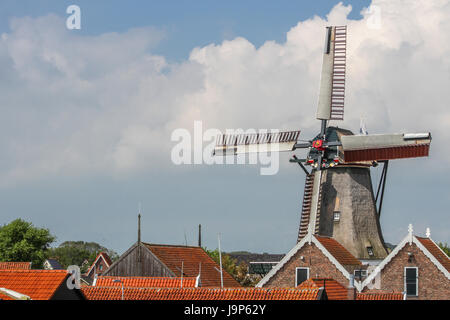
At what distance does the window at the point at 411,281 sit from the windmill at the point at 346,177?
718 centimetres

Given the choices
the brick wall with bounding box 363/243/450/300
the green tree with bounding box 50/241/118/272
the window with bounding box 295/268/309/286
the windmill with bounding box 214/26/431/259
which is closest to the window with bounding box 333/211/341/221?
the windmill with bounding box 214/26/431/259

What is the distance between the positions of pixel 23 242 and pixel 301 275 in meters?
51.0

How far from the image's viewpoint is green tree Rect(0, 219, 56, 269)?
92.1 metres

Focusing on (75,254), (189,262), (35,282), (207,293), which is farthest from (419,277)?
(75,254)

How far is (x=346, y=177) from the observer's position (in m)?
55.2

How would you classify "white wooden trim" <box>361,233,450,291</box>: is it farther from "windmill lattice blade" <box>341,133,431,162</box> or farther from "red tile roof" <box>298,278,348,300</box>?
"windmill lattice blade" <box>341,133,431,162</box>

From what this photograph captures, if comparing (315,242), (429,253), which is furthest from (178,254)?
(429,253)

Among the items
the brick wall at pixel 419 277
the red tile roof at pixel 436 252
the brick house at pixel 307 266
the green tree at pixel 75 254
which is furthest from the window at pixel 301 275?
the green tree at pixel 75 254

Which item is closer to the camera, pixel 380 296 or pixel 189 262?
pixel 380 296

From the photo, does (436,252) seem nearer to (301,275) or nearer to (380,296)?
(380,296)

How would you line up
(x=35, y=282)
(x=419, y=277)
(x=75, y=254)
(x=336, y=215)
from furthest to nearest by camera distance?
1. (x=75, y=254)
2. (x=336, y=215)
3. (x=419, y=277)
4. (x=35, y=282)

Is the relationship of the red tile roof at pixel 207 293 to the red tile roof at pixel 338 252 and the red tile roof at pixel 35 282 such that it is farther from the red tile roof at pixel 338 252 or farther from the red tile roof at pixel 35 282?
the red tile roof at pixel 338 252

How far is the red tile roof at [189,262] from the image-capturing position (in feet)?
171
